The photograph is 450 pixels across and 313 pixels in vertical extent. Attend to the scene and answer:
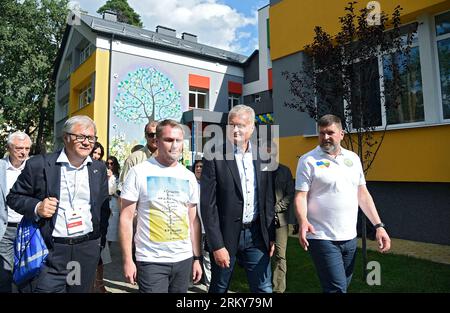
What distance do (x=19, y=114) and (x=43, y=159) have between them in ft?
84.8

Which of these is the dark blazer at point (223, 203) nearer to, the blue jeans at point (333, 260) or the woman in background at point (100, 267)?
the blue jeans at point (333, 260)

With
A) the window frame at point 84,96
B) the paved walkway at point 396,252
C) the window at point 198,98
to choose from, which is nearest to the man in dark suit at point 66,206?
the paved walkway at point 396,252

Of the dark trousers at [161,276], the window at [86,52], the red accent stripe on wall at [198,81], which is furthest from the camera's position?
the red accent stripe on wall at [198,81]

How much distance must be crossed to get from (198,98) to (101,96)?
20.1 feet

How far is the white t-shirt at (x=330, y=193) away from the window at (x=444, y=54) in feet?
17.4

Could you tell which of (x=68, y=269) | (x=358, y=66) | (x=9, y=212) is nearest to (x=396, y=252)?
(x=358, y=66)

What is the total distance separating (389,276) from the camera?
4.89 metres

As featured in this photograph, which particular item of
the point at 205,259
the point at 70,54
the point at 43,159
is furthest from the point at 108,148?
the point at 43,159

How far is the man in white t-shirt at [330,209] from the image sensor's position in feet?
9.42

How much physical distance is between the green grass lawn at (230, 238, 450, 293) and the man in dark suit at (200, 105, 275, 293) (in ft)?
6.22

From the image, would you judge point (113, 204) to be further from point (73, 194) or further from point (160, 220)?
point (160, 220)

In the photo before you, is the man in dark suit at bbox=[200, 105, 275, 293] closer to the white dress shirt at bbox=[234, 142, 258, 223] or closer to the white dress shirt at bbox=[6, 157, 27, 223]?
the white dress shirt at bbox=[234, 142, 258, 223]

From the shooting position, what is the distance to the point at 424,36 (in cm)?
725
